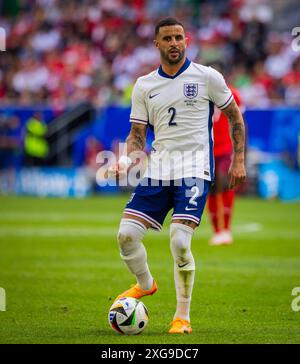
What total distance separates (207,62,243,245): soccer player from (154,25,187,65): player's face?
6209mm

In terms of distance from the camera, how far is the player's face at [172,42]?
27.3 ft

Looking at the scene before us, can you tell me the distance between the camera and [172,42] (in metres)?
8.33

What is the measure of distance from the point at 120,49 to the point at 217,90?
850 inches

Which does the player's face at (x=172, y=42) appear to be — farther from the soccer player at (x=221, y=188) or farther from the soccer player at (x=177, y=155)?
the soccer player at (x=221, y=188)

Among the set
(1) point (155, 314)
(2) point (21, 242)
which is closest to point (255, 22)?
(2) point (21, 242)

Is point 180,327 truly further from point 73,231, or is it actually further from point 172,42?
point 73,231

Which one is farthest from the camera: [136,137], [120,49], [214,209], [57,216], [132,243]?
[120,49]

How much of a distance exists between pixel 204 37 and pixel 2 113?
20.0ft

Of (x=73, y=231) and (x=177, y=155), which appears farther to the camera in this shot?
(x=73, y=231)

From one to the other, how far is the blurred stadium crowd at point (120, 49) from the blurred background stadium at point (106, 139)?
1.7 inches

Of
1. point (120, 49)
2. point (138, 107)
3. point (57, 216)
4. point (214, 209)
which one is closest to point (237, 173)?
point (138, 107)

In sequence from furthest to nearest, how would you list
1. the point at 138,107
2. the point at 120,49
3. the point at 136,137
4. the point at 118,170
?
the point at 120,49 → the point at 136,137 → the point at 138,107 → the point at 118,170

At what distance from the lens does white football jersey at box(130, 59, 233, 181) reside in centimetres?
839

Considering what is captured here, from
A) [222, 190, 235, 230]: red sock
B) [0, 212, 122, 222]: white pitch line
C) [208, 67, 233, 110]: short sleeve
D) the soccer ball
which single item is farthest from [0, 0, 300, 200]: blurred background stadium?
the soccer ball
